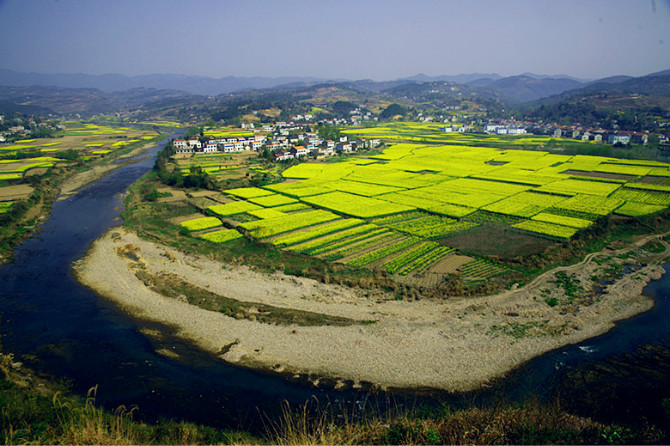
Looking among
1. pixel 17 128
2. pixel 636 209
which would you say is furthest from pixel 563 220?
pixel 17 128

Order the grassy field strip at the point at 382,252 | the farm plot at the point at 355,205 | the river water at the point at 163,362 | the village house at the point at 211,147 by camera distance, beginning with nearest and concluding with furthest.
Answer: the river water at the point at 163,362 → the grassy field strip at the point at 382,252 → the farm plot at the point at 355,205 → the village house at the point at 211,147

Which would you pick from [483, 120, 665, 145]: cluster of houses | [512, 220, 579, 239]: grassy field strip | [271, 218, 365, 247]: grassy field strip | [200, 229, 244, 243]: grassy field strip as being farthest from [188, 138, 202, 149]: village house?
[483, 120, 665, 145]: cluster of houses

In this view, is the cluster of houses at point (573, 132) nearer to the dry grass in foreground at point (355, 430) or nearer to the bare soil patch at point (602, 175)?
the bare soil patch at point (602, 175)

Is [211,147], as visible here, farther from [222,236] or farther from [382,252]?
[382,252]

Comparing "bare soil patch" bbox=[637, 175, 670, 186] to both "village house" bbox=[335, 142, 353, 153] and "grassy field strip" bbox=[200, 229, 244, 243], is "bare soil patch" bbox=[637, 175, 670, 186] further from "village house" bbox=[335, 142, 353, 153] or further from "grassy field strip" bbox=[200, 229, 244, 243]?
"grassy field strip" bbox=[200, 229, 244, 243]

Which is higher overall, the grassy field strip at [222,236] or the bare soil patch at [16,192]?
the bare soil patch at [16,192]

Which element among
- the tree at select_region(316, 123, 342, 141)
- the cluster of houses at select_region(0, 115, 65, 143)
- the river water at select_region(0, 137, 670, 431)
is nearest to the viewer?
the river water at select_region(0, 137, 670, 431)

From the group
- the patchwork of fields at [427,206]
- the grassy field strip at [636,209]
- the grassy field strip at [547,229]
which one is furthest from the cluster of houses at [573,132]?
the grassy field strip at [547,229]
